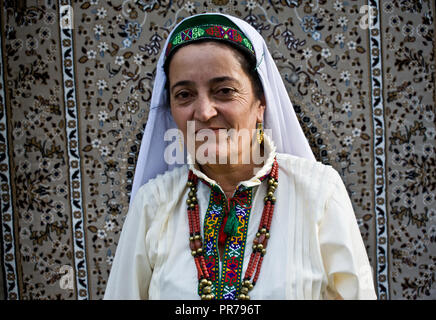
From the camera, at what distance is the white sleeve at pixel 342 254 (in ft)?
3.76

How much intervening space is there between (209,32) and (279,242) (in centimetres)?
76

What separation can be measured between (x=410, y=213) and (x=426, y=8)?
1133mm

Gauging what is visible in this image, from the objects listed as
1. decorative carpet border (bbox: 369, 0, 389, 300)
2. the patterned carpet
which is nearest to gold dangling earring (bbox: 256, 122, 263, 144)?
the patterned carpet

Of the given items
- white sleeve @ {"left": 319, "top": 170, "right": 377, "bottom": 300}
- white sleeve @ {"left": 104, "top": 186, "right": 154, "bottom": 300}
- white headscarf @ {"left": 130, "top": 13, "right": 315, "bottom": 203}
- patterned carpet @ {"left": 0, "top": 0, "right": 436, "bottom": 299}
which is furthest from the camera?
patterned carpet @ {"left": 0, "top": 0, "right": 436, "bottom": 299}

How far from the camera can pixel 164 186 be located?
4.51 ft

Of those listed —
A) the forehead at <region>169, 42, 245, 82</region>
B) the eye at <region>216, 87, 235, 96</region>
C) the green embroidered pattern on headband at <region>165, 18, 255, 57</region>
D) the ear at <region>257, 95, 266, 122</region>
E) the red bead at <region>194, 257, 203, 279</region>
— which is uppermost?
the green embroidered pattern on headband at <region>165, 18, 255, 57</region>

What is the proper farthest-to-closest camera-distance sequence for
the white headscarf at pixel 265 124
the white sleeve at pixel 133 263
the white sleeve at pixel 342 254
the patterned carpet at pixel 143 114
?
1. the patterned carpet at pixel 143 114
2. the white headscarf at pixel 265 124
3. the white sleeve at pixel 133 263
4. the white sleeve at pixel 342 254

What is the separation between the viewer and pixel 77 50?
6.49 feet

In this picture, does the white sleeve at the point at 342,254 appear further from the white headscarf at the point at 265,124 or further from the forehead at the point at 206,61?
the forehead at the point at 206,61

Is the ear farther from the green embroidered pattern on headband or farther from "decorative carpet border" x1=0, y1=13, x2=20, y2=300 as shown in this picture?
"decorative carpet border" x1=0, y1=13, x2=20, y2=300

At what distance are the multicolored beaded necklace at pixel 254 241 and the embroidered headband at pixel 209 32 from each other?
456mm

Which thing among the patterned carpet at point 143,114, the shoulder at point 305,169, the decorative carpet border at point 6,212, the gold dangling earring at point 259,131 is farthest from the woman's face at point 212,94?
the decorative carpet border at point 6,212

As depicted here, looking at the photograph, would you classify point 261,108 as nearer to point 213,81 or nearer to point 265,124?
point 265,124

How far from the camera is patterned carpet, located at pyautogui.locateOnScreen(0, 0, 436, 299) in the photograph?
194 cm
